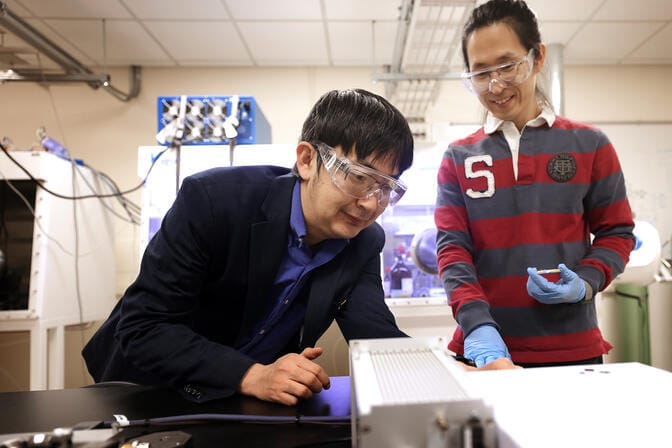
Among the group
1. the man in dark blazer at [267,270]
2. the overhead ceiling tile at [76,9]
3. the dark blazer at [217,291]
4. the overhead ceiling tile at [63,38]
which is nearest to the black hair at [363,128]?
the man in dark blazer at [267,270]

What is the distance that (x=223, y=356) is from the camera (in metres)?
0.74

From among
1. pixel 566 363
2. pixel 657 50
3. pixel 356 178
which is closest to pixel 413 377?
pixel 356 178

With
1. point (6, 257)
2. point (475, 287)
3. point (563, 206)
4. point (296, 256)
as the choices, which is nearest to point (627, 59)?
point (563, 206)

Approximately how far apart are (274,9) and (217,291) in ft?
6.65

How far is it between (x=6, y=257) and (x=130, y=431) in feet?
7.28

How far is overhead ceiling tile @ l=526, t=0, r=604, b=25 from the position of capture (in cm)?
236

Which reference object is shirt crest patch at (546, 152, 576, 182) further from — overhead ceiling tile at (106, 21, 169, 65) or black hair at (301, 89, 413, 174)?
overhead ceiling tile at (106, 21, 169, 65)

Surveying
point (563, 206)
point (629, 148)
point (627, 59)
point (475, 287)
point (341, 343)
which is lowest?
point (341, 343)

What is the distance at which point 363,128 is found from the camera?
82 centimetres

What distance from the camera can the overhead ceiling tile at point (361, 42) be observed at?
8.43 feet

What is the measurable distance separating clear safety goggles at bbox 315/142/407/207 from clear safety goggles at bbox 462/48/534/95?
363mm

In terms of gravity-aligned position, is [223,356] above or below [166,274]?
below

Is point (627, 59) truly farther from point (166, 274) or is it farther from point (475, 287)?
point (166, 274)

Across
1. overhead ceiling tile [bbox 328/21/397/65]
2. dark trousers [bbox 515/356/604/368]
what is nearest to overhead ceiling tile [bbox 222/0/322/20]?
overhead ceiling tile [bbox 328/21/397/65]
